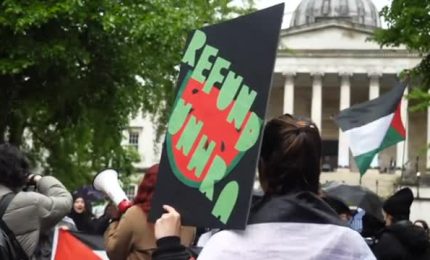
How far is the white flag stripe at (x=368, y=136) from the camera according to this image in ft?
43.1

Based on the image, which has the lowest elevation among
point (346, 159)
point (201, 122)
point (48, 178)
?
point (346, 159)

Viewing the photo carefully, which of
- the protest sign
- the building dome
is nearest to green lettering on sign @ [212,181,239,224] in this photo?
the protest sign

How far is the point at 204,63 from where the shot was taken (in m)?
3.77

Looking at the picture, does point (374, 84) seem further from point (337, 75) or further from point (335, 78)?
point (335, 78)

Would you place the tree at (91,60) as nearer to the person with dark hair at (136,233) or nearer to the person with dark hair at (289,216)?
the person with dark hair at (136,233)

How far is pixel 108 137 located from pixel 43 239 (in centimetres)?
Answer: 1868

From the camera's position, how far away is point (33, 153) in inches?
1292

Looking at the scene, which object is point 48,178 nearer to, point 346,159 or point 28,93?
point 28,93

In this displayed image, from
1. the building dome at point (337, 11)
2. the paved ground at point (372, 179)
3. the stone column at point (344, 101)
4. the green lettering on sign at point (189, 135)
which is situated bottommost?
the paved ground at point (372, 179)

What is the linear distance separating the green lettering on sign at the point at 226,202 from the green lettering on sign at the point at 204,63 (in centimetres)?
39

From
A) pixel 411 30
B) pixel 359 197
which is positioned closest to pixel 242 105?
pixel 359 197

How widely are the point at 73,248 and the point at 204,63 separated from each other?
4.57 metres

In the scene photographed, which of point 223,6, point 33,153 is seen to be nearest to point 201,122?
point 223,6

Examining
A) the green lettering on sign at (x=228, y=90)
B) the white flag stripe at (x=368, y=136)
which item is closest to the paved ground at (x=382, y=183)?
the white flag stripe at (x=368, y=136)
